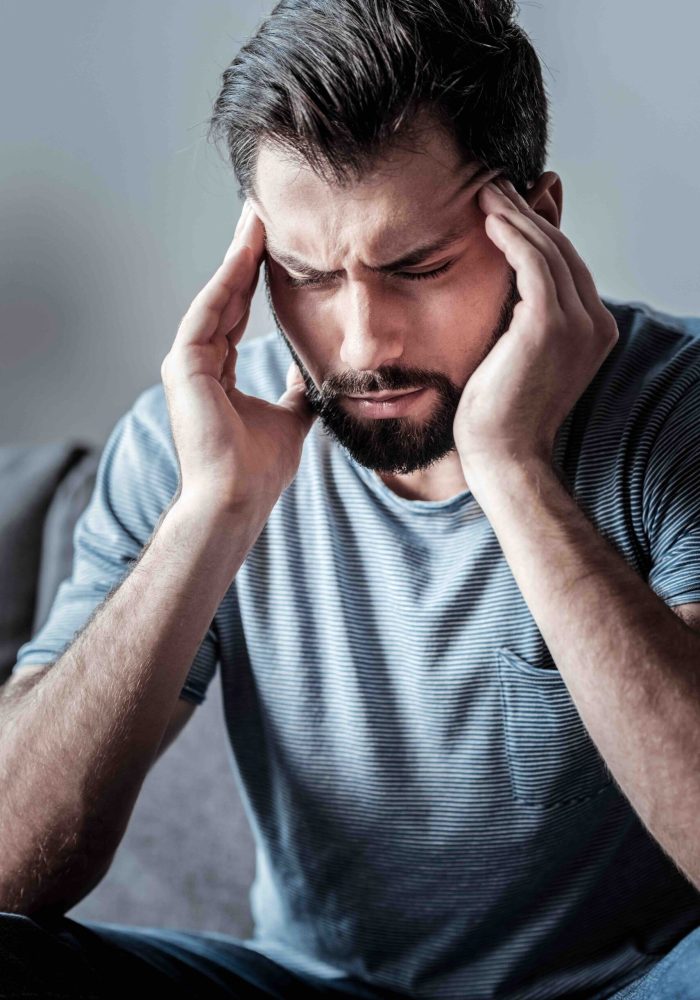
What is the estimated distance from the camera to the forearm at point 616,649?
0.98 meters

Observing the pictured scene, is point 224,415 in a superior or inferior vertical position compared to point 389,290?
inferior

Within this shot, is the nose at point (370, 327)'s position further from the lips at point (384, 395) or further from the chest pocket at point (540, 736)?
the chest pocket at point (540, 736)

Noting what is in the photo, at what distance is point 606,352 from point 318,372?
0.33m

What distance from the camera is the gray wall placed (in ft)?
6.34

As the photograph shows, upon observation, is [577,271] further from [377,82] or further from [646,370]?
[377,82]

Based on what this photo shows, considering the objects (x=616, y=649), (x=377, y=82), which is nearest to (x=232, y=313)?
(x=377, y=82)

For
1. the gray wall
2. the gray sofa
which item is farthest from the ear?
the gray sofa

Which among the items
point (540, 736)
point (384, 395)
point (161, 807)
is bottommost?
point (161, 807)

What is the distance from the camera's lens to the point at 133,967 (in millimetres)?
1220

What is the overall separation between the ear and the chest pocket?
0.51 metres

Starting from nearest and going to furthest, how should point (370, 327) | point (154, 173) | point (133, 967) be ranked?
point (370, 327)
point (133, 967)
point (154, 173)

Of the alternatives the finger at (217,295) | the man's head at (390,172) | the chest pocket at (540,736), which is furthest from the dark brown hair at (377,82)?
the chest pocket at (540,736)

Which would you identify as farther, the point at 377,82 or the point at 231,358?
the point at 231,358

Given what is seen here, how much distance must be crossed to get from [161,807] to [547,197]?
109cm
